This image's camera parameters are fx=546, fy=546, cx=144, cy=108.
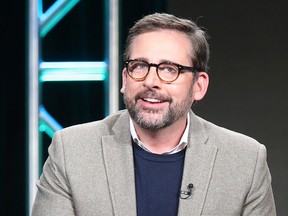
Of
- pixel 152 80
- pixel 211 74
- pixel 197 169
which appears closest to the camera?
pixel 152 80

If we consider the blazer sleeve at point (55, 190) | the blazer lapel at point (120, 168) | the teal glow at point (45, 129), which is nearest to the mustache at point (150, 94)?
the blazer lapel at point (120, 168)

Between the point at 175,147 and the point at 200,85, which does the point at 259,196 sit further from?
the point at 200,85

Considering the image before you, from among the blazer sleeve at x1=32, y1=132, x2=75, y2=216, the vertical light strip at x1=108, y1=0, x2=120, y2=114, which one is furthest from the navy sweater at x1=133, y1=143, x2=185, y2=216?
the vertical light strip at x1=108, y1=0, x2=120, y2=114

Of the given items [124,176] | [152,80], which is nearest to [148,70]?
[152,80]

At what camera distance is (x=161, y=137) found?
1945mm

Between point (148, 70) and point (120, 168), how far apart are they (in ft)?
1.15

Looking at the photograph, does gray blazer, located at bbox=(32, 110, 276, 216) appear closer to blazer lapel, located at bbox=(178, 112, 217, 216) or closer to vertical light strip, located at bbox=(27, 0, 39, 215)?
blazer lapel, located at bbox=(178, 112, 217, 216)

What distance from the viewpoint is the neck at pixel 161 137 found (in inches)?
76.3

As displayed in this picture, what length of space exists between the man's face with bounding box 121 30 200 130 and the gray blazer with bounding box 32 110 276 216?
16 cm

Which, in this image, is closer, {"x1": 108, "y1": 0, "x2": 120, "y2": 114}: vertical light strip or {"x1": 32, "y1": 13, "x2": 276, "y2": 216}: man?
{"x1": 32, "y1": 13, "x2": 276, "y2": 216}: man

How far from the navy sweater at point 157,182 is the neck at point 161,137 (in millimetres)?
31

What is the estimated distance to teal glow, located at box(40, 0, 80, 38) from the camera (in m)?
3.28
